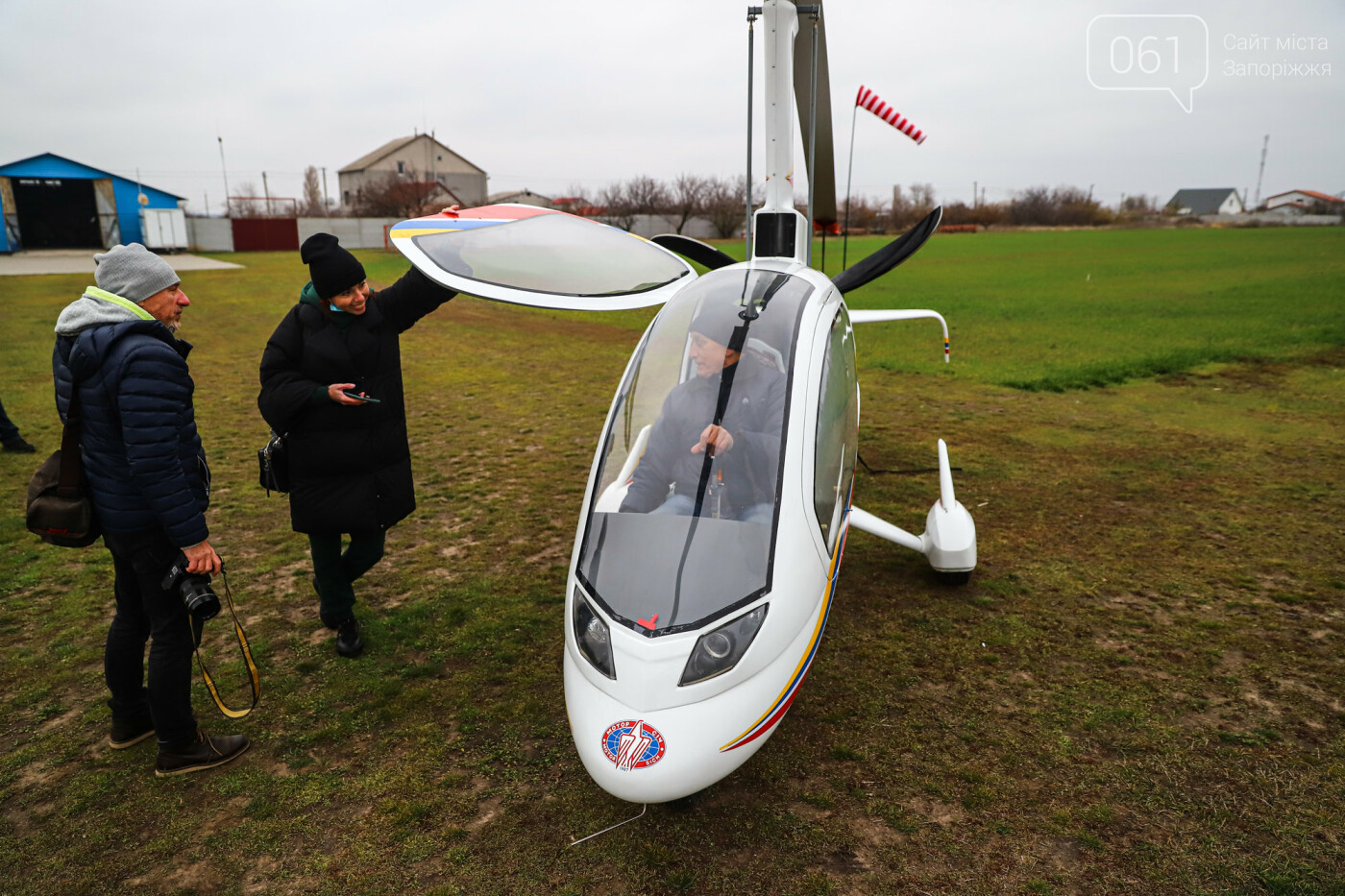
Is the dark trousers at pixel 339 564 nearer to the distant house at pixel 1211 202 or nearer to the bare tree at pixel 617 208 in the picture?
the bare tree at pixel 617 208

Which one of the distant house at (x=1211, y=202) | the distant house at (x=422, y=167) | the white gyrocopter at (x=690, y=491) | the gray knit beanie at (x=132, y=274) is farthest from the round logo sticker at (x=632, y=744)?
the distant house at (x=1211, y=202)

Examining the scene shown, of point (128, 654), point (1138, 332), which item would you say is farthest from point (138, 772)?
point (1138, 332)

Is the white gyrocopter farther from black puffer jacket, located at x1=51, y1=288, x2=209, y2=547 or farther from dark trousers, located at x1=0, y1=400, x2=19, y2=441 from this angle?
dark trousers, located at x1=0, y1=400, x2=19, y2=441

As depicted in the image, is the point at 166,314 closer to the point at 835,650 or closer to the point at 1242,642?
the point at 835,650

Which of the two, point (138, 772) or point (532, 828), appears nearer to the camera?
point (532, 828)

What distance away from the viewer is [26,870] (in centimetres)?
266

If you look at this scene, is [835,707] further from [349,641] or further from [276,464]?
[276,464]

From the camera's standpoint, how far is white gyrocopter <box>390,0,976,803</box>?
8.28 feet

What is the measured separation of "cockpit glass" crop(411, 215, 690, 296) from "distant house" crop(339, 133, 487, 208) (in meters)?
64.7

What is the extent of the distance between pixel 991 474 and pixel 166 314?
628 cm

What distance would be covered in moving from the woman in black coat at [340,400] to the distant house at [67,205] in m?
41.4

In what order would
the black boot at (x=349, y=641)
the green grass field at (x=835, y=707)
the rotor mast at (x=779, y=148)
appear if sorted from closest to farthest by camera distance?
the green grass field at (x=835, y=707)
the black boot at (x=349, y=641)
the rotor mast at (x=779, y=148)

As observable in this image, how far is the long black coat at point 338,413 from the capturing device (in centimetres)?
358

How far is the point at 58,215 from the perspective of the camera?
41.7 metres
